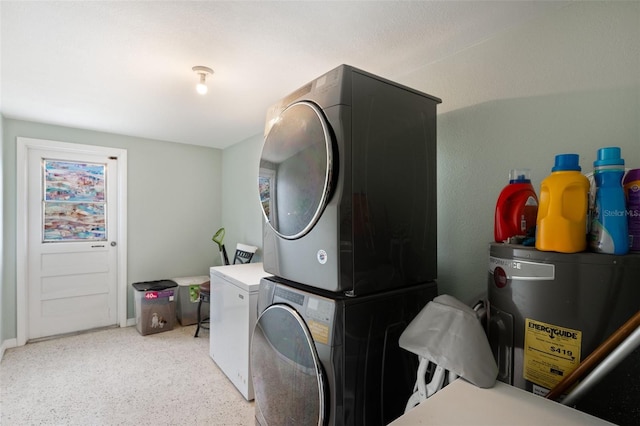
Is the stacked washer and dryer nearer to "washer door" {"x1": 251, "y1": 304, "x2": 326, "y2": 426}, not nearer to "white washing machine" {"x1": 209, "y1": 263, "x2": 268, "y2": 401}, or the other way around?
"washer door" {"x1": 251, "y1": 304, "x2": 326, "y2": 426}

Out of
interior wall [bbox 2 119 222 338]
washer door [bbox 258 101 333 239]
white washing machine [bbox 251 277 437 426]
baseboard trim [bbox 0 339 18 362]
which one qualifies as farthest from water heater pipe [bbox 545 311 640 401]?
baseboard trim [bbox 0 339 18 362]

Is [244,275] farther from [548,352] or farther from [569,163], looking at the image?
[569,163]

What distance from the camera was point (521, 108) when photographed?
141 cm

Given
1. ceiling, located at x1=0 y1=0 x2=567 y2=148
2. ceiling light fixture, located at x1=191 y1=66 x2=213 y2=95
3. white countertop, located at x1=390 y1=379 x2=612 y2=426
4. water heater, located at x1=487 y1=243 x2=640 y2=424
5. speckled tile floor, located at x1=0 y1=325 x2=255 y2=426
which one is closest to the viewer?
white countertop, located at x1=390 y1=379 x2=612 y2=426

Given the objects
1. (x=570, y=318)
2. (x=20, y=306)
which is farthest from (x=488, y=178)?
(x=20, y=306)

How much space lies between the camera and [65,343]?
10.2 ft

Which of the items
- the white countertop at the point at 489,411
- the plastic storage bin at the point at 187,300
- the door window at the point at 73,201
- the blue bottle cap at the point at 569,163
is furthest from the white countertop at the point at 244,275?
the door window at the point at 73,201

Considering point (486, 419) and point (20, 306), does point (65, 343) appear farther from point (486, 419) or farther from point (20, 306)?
point (486, 419)

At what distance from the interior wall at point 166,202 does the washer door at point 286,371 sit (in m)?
2.90

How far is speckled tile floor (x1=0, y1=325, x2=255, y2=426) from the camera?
2.03 metres

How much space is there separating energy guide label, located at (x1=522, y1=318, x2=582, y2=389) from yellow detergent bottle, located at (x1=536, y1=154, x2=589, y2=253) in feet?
0.78

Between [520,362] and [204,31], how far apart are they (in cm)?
193

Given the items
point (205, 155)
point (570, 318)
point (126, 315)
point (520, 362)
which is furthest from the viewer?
point (205, 155)

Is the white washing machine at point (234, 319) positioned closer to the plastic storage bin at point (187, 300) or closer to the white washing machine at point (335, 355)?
Answer: the white washing machine at point (335, 355)
